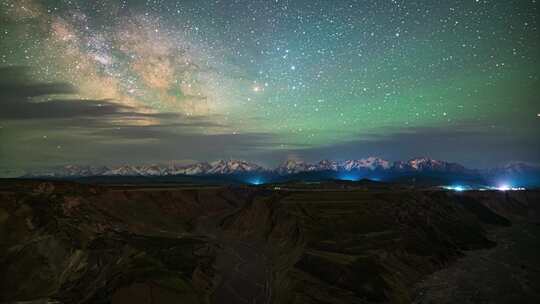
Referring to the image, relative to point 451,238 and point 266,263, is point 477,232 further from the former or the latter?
point 266,263

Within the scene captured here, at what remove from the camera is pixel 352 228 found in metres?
116

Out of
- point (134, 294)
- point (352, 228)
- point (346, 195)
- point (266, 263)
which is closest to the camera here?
point (134, 294)

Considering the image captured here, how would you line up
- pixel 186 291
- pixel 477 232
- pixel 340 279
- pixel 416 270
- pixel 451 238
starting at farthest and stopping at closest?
pixel 477 232 → pixel 451 238 → pixel 416 270 → pixel 340 279 → pixel 186 291

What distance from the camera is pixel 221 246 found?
117125 millimetres

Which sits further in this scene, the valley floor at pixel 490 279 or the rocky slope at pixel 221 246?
the valley floor at pixel 490 279

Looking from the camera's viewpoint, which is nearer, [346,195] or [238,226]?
[238,226]

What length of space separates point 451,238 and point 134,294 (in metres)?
105

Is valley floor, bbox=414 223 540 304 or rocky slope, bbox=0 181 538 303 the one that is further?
valley floor, bbox=414 223 540 304

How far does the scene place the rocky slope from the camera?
73.6 meters

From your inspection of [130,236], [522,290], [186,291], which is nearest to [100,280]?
[186,291]

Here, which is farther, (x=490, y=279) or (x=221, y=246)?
(x=221, y=246)

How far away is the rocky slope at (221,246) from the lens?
7362cm

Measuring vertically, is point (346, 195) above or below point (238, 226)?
above

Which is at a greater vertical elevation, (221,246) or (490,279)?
(490,279)
